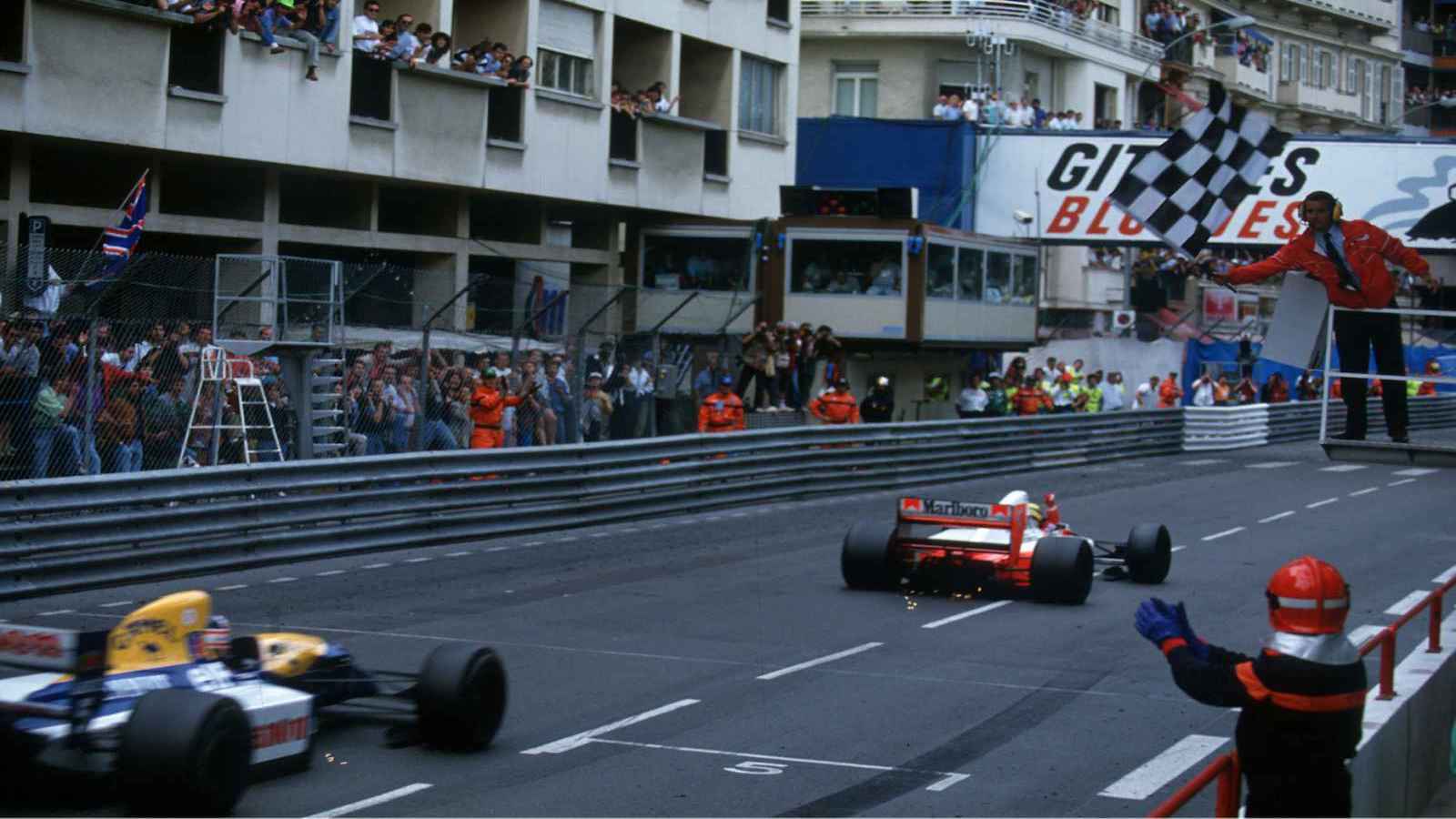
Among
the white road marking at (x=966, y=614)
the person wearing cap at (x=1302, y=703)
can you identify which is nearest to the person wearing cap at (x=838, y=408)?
the white road marking at (x=966, y=614)

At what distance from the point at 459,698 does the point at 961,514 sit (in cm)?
693

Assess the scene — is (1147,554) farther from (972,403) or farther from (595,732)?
(972,403)

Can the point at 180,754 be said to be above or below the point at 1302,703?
below

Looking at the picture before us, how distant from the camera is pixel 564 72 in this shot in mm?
31203

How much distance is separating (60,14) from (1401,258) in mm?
16028

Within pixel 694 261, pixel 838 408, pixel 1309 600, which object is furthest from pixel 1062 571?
pixel 694 261

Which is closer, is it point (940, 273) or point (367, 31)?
point (367, 31)

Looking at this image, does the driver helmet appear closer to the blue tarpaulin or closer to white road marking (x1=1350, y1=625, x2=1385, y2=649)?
white road marking (x1=1350, y1=625, x2=1385, y2=649)

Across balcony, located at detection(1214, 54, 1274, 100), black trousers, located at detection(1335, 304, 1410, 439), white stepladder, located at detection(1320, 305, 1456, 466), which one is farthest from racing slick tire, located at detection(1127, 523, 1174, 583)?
balcony, located at detection(1214, 54, 1274, 100)

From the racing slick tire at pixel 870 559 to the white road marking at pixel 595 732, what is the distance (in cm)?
467

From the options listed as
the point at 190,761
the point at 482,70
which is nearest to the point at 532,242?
the point at 482,70

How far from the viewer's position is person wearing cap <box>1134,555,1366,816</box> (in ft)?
18.0

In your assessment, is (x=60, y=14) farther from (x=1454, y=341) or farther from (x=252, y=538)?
(x=1454, y=341)

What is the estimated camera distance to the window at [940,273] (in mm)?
33625
